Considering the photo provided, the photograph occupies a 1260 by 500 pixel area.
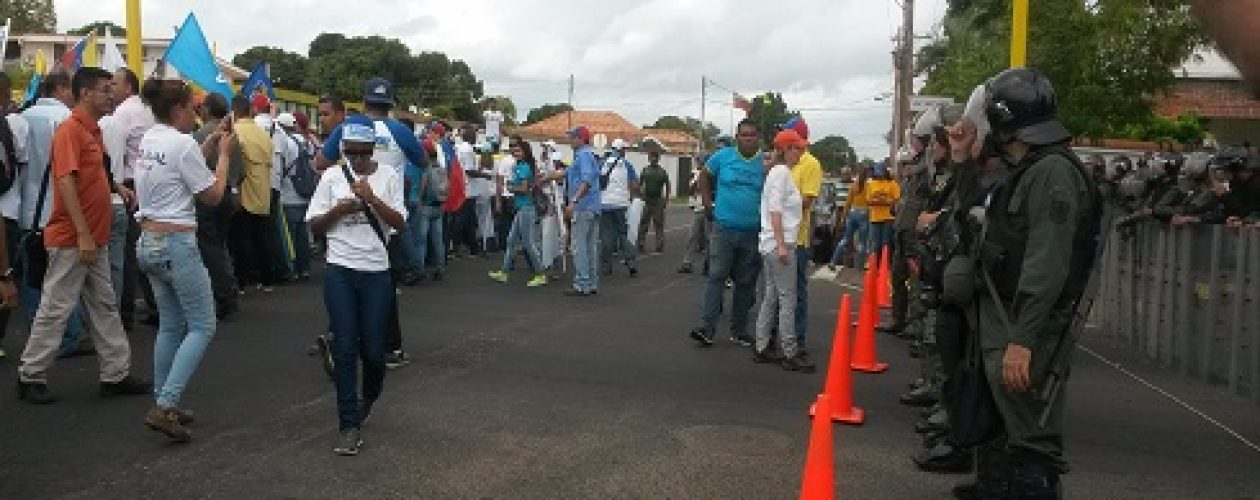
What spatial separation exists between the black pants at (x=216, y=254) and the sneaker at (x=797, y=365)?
4.65 metres

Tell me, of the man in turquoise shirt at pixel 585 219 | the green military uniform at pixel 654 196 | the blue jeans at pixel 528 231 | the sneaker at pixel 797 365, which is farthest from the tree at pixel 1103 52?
the sneaker at pixel 797 365

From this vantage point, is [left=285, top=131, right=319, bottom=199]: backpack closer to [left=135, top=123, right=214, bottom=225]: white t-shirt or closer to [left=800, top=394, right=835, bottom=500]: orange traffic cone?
[left=135, top=123, right=214, bottom=225]: white t-shirt

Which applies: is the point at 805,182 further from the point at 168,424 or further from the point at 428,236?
the point at 428,236

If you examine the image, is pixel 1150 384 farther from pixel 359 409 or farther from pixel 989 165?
pixel 359 409

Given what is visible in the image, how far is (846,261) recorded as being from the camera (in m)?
19.7

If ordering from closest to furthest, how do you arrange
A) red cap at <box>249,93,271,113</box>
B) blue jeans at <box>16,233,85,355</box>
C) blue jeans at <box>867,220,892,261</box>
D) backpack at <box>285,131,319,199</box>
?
1. blue jeans at <box>16,233,85,355</box>
2. red cap at <box>249,93,271,113</box>
3. backpack at <box>285,131,319,199</box>
4. blue jeans at <box>867,220,892,261</box>

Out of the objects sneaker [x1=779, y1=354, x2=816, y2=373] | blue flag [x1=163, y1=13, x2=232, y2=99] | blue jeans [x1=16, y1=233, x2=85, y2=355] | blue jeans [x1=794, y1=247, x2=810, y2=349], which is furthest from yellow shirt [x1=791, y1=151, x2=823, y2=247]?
blue flag [x1=163, y1=13, x2=232, y2=99]

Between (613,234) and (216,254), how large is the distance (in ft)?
22.2

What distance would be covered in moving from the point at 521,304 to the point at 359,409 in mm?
5835

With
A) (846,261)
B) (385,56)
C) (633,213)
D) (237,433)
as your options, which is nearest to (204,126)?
(237,433)

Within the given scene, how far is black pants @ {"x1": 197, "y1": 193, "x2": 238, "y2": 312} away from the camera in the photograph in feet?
30.6

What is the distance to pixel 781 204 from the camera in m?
8.26

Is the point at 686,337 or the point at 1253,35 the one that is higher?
the point at 1253,35

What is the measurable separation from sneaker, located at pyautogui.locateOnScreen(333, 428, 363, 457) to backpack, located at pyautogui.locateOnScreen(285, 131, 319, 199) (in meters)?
6.72
